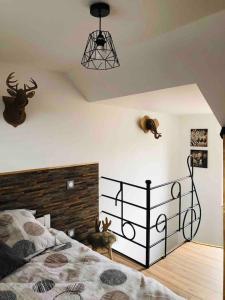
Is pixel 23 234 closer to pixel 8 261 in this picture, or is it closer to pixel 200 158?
pixel 8 261

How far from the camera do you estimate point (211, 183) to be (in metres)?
4.20

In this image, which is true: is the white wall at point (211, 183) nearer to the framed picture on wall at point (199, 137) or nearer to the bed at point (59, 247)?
the framed picture on wall at point (199, 137)

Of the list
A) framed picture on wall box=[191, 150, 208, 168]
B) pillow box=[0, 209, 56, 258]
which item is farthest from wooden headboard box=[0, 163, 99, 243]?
framed picture on wall box=[191, 150, 208, 168]

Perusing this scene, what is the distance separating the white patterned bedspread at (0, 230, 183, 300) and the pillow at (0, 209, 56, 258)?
0.13 metres

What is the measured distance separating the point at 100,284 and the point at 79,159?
1756 mm

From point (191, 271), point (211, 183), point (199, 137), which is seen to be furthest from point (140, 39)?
point (211, 183)

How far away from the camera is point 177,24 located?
5.41 feet

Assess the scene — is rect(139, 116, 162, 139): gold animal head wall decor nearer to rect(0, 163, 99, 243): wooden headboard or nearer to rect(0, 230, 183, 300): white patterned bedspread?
rect(0, 163, 99, 243): wooden headboard

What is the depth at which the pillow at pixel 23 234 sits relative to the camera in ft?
6.33

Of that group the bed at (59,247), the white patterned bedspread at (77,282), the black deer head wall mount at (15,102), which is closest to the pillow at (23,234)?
the bed at (59,247)

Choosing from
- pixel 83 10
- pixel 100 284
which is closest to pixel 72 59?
pixel 83 10

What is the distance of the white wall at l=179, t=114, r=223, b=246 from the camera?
13.4 ft

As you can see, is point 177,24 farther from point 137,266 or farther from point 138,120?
point 137,266

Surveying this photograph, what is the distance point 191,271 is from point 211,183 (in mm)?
1991
